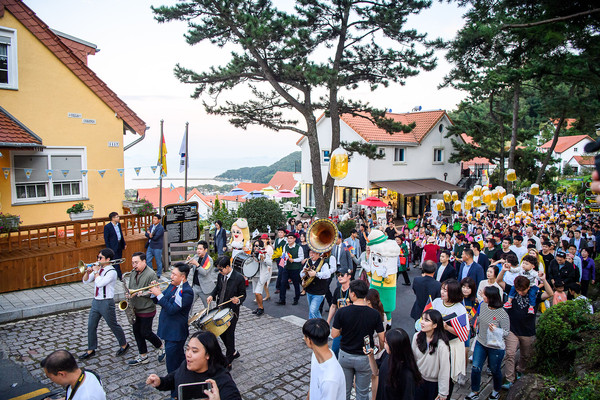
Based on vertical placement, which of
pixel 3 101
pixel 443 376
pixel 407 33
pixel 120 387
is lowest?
pixel 120 387

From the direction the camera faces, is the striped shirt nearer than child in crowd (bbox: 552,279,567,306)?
Yes

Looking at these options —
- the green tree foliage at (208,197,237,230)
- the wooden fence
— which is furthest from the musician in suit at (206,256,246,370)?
the green tree foliage at (208,197,237,230)

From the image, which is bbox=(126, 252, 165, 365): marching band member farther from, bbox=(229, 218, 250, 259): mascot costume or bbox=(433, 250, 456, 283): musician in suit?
bbox=(433, 250, 456, 283): musician in suit

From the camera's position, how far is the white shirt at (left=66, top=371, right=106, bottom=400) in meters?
3.54

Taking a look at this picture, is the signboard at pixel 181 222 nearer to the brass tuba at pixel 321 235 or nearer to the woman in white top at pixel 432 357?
the brass tuba at pixel 321 235

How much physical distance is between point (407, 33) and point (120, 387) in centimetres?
1575

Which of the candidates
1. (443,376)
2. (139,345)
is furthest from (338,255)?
(443,376)

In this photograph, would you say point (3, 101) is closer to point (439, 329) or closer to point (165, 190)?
point (439, 329)

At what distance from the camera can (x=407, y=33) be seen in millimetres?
16016

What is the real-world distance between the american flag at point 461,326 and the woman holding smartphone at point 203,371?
9.09ft

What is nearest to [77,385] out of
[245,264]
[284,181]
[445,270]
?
[245,264]

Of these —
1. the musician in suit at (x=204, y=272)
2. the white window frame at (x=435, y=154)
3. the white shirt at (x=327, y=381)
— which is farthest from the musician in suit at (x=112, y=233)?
the white window frame at (x=435, y=154)

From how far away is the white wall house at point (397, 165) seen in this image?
28156mm

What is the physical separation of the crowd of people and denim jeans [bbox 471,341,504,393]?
0.05 ft
